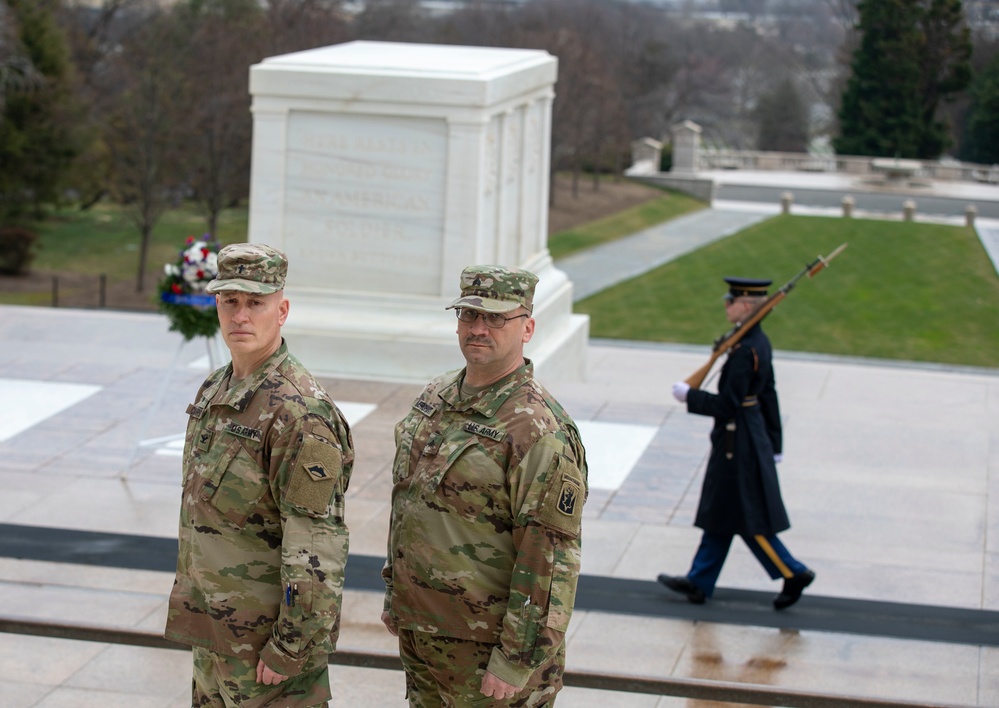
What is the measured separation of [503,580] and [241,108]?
3046cm

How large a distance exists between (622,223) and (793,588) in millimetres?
30438

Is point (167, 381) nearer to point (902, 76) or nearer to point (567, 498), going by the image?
point (567, 498)

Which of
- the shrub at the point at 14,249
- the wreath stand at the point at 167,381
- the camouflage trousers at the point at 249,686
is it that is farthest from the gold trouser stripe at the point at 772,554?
the shrub at the point at 14,249

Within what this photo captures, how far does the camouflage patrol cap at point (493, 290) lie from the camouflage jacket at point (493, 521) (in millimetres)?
217

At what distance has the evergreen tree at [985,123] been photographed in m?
55.4

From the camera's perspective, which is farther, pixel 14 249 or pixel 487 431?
pixel 14 249

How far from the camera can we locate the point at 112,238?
35875 millimetres

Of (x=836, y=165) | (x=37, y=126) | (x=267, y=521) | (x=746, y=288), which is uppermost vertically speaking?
(x=746, y=288)

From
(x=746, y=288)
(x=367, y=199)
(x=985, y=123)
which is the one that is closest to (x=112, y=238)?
(x=367, y=199)

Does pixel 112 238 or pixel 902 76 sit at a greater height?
pixel 902 76

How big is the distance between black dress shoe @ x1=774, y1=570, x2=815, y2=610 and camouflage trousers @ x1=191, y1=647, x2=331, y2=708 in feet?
10.6

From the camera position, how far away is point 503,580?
12.9ft

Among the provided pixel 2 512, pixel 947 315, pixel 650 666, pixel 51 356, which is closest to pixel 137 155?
pixel 947 315

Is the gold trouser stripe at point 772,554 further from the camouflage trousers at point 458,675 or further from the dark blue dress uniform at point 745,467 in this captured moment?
the camouflage trousers at point 458,675
